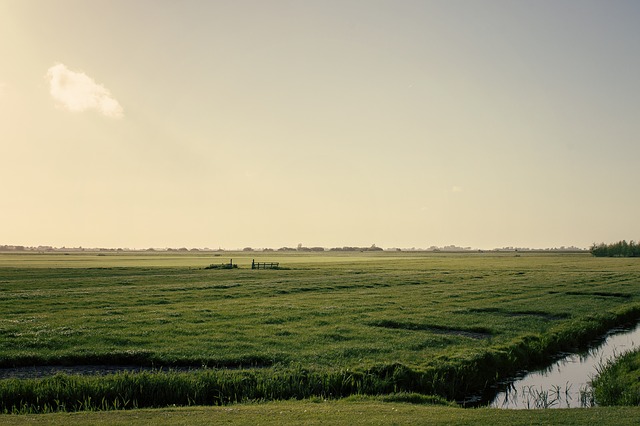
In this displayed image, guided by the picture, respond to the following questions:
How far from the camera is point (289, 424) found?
12.7m

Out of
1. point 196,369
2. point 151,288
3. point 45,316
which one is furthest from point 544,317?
point 151,288

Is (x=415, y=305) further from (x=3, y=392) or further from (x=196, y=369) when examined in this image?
(x=3, y=392)

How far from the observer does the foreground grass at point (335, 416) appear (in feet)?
42.6

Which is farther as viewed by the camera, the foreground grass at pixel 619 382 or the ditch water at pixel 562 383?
the ditch water at pixel 562 383

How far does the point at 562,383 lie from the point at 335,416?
13.0 m

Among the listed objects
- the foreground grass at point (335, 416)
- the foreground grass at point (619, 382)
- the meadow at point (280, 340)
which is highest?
the foreground grass at point (335, 416)

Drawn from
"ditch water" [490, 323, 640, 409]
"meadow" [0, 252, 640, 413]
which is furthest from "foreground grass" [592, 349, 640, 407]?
"meadow" [0, 252, 640, 413]

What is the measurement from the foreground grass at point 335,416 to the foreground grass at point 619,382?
3.78 m

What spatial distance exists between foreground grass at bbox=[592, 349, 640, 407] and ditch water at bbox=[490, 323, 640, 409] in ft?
1.58

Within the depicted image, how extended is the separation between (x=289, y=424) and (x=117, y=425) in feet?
14.2

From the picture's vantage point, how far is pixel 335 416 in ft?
44.8

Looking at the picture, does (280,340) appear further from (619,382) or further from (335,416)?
(619,382)

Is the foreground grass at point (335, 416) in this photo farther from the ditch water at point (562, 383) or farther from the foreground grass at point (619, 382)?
the ditch water at point (562, 383)

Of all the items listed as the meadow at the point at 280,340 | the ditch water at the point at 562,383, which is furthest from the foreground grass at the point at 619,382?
the meadow at the point at 280,340
